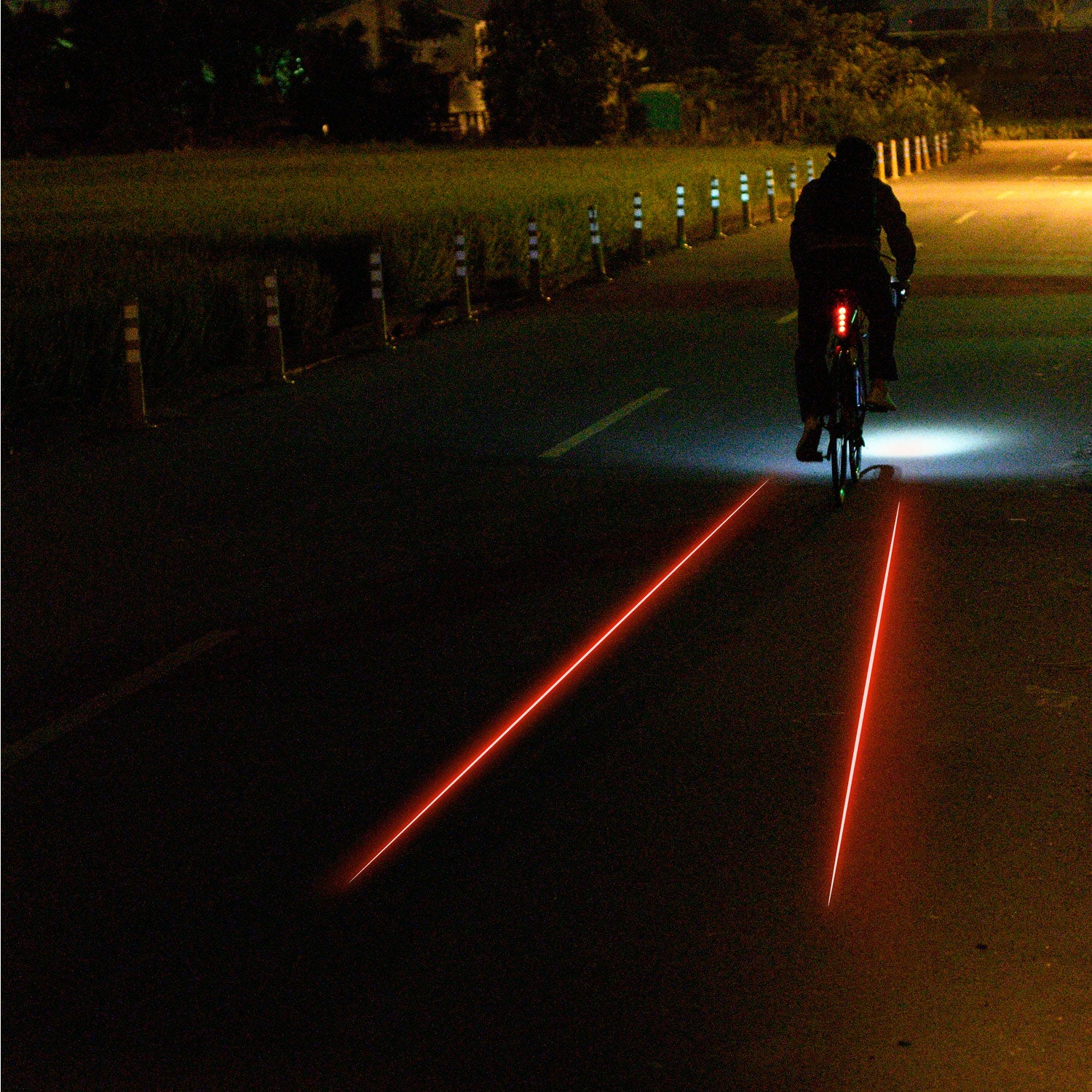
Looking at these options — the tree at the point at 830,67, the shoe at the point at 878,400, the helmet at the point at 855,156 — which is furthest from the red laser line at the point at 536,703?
the tree at the point at 830,67

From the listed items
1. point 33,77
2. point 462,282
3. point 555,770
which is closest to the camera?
point 555,770

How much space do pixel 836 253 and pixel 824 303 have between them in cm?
28

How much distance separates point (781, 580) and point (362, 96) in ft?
261

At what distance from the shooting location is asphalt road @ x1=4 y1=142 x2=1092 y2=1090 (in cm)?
415

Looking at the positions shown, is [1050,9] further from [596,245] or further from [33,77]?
[596,245]

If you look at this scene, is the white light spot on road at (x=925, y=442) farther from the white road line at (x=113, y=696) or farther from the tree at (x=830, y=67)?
the tree at (x=830, y=67)

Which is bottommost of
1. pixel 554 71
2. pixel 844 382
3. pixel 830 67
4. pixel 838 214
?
pixel 844 382

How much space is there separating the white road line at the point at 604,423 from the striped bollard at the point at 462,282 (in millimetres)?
7699

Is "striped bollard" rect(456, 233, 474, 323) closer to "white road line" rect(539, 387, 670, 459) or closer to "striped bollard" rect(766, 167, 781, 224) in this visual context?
"white road line" rect(539, 387, 670, 459)

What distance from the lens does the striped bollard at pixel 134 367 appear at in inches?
577

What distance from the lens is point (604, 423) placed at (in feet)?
46.1

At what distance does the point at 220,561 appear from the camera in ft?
31.6

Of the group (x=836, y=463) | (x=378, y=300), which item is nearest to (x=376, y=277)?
(x=378, y=300)

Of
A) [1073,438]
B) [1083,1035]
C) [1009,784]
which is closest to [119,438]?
[1073,438]
